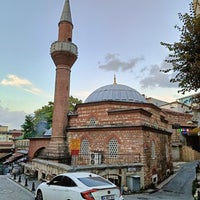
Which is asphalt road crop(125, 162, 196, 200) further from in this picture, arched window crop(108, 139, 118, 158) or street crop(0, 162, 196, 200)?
arched window crop(108, 139, 118, 158)

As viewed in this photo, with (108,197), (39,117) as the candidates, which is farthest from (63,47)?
(39,117)

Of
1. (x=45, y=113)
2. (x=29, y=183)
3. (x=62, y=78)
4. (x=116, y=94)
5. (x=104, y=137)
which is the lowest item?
(x=29, y=183)

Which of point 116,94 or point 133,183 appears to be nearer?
point 133,183

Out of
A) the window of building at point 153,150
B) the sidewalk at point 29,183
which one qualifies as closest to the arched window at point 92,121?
the window of building at point 153,150

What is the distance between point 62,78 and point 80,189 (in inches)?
537

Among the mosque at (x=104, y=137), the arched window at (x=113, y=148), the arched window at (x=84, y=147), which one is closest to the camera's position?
the mosque at (x=104, y=137)

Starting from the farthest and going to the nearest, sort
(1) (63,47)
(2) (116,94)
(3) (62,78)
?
(1) (63,47), (3) (62,78), (2) (116,94)

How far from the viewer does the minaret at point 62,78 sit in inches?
657

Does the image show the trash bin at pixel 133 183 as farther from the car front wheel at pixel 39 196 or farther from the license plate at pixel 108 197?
the license plate at pixel 108 197

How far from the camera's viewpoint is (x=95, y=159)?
14.2 m

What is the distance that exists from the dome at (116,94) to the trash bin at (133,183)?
23.3 feet

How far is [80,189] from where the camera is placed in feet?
17.7

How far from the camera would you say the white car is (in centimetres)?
526

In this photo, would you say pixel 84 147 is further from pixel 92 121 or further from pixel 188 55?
pixel 188 55
